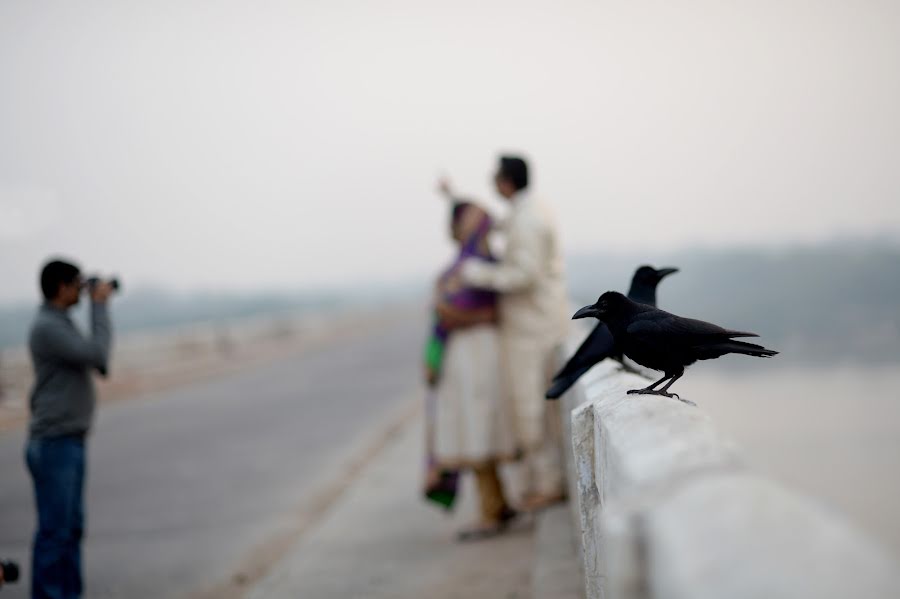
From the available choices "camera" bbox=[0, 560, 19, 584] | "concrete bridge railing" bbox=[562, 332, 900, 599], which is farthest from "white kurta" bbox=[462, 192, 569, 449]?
"concrete bridge railing" bbox=[562, 332, 900, 599]

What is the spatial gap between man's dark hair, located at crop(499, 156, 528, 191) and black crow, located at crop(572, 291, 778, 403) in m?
3.27

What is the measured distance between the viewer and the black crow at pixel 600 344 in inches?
132

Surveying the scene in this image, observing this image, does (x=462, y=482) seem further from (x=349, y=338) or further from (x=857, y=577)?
(x=349, y=338)

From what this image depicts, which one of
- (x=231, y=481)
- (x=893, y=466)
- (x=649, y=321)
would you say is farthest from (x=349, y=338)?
(x=649, y=321)

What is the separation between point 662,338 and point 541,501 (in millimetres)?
3696

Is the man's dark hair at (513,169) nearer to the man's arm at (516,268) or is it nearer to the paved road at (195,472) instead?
the man's arm at (516,268)

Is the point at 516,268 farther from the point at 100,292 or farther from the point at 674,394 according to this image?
the point at 674,394

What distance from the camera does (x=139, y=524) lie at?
7.68 meters

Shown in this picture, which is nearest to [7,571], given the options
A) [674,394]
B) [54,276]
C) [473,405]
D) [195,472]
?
[54,276]

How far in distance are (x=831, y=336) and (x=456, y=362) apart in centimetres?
3212

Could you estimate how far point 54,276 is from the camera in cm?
514

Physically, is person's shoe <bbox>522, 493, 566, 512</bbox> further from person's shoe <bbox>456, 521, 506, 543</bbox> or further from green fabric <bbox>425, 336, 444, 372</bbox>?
green fabric <bbox>425, 336, 444, 372</bbox>

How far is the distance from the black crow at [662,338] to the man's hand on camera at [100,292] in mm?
3516

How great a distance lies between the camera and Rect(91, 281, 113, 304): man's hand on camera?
5.41 metres
